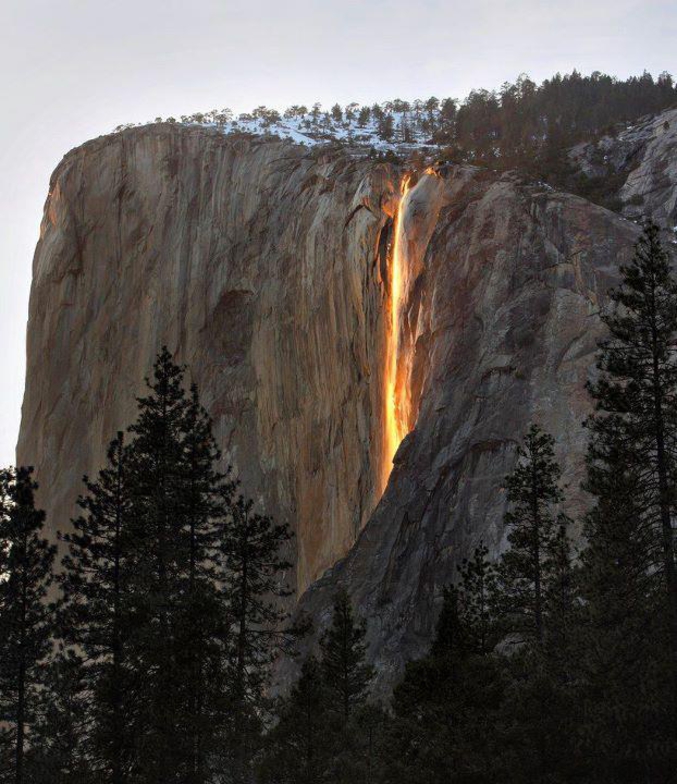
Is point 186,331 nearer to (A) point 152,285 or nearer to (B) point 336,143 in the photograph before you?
(A) point 152,285

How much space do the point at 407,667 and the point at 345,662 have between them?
338 inches

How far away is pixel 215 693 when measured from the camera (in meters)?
21.1

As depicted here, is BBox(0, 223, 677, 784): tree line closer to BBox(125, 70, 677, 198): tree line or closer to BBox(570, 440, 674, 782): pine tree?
BBox(570, 440, 674, 782): pine tree

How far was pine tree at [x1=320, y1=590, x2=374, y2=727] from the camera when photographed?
103ft

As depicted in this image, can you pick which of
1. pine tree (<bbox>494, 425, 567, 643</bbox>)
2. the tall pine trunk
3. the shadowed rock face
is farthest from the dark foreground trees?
the shadowed rock face

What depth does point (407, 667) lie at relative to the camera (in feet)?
76.5

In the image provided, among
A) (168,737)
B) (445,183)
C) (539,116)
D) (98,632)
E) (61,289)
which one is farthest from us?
(539,116)

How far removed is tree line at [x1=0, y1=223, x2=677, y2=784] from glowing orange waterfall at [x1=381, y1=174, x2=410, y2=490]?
20.4 m

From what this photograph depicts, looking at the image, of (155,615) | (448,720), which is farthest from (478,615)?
(155,615)

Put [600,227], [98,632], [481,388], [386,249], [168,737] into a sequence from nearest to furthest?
1. [168,737]
2. [98,632]
3. [481,388]
4. [600,227]
5. [386,249]

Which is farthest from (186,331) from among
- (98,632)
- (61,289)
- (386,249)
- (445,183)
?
(98,632)

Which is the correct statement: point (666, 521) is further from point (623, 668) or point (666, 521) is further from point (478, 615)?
point (478, 615)

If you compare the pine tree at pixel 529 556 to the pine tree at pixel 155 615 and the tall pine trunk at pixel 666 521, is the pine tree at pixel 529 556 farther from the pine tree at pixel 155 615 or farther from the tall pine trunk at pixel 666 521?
the pine tree at pixel 155 615

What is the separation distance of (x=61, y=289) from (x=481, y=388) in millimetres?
49513
